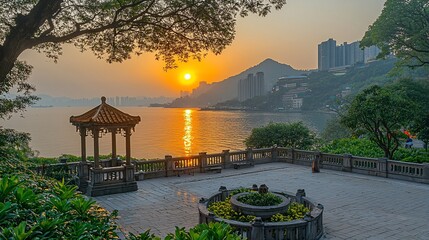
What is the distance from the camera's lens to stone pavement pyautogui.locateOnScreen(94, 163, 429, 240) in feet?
31.6

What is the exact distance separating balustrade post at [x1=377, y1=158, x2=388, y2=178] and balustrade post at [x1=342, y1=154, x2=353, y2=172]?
Result: 59.5 inches

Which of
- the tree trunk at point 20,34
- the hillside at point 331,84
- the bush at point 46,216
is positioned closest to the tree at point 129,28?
the tree trunk at point 20,34

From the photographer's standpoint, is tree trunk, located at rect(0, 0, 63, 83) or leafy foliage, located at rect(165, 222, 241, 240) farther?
tree trunk, located at rect(0, 0, 63, 83)

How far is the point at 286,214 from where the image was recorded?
30.6 ft

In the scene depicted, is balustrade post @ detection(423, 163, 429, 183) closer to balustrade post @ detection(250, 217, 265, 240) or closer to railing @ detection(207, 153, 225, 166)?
railing @ detection(207, 153, 225, 166)

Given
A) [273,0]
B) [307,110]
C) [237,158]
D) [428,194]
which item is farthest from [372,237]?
[307,110]

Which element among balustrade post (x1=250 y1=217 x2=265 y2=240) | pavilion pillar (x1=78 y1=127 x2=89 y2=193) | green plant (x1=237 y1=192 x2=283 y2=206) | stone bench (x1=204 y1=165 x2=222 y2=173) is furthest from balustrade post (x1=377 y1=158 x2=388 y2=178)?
pavilion pillar (x1=78 y1=127 x2=89 y2=193)

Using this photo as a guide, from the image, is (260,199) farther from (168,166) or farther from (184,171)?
(184,171)

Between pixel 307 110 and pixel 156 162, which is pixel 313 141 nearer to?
pixel 156 162

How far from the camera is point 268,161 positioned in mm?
21312

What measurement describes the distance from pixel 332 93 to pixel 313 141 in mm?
94699

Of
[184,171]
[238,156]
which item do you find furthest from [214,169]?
[238,156]

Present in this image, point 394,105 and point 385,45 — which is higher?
point 385,45

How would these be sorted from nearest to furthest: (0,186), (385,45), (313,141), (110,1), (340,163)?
(0,186), (110,1), (340,163), (385,45), (313,141)
